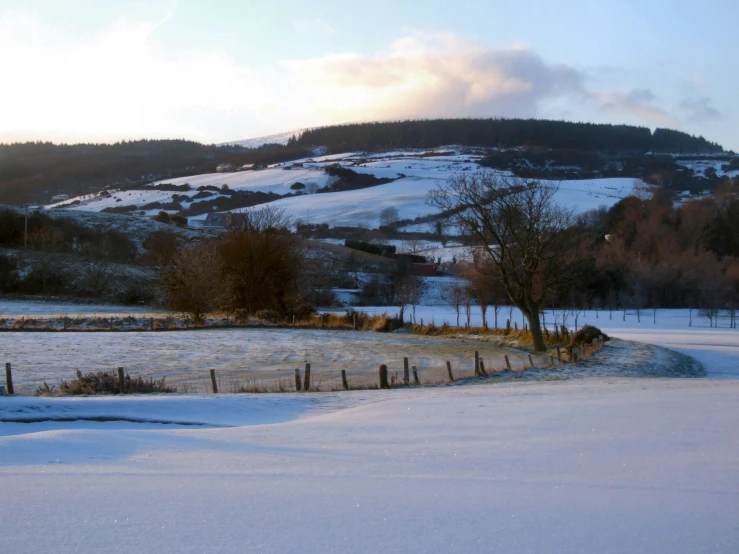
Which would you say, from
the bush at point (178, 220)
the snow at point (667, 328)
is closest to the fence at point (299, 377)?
the snow at point (667, 328)

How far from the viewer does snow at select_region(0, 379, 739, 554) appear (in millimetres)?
5363

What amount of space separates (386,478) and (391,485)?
332mm

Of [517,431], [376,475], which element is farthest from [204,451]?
[517,431]

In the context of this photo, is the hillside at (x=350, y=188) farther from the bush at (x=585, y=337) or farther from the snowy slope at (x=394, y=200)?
the bush at (x=585, y=337)

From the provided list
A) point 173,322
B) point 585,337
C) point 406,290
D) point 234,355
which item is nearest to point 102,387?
point 234,355

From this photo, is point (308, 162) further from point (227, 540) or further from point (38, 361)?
point (227, 540)

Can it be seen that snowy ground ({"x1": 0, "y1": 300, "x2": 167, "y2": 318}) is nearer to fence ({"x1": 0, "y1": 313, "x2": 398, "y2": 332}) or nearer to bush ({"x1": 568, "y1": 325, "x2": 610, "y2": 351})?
fence ({"x1": 0, "y1": 313, "x2": 398, "y2": 332})

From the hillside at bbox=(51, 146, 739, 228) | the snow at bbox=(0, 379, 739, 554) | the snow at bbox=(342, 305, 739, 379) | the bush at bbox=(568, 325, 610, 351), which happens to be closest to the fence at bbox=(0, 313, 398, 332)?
the snow at bbox=(342, 305, 739, 379)

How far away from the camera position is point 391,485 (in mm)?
6938

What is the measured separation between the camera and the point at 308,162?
19412 centimetres

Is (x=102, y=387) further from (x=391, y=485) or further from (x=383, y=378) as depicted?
(x=391, y=485)

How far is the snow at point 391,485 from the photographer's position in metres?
5.36

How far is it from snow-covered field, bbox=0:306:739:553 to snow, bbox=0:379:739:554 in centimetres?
2

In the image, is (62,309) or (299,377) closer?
(299,377)
